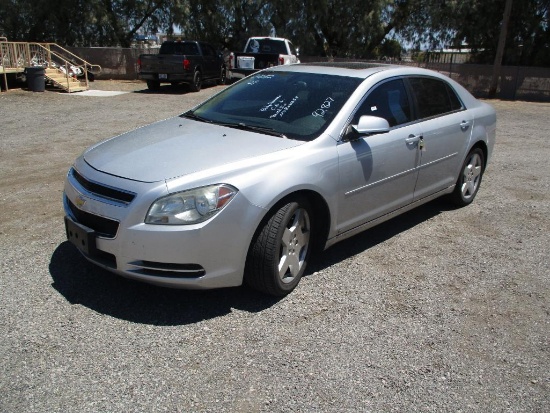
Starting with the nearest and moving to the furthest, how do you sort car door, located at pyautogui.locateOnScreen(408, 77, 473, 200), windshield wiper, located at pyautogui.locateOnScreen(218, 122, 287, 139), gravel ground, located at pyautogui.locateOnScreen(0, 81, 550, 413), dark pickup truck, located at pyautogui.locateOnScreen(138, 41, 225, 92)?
1. gravel ground, located at pyautogui.locateOnScreen(0, 81, 550, 413)
2. windshield wiper, located at pyautogui.locateOnScreen(218, 122, 287, 139)
3. car door, located at pyautogui.locateOnScreen(408, 77, 473, 200)
4. dark pickup truck, located at pyautogui.locateOnScreen(138, 41, 225, 92)

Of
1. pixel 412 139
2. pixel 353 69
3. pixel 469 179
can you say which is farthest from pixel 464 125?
pixel 353 69

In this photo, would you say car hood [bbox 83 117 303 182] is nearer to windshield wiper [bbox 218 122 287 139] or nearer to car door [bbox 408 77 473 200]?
windshield wiper [bbox 218 122 287 139]

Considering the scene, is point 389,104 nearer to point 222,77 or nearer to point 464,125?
point 464,125

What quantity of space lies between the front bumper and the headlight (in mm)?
37

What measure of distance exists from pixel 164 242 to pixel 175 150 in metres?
0.84

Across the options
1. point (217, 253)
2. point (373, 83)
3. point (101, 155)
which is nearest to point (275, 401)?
point (217, 253)

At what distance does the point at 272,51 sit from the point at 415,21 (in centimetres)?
943

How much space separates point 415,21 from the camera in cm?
2705

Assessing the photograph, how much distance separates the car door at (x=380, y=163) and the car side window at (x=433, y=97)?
21 cm

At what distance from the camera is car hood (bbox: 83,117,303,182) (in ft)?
11.5

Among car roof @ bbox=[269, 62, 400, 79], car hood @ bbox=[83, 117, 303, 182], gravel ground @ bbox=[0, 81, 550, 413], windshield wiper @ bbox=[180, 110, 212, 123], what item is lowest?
gravel ground @ bbox=[0, 81, 550, 413]

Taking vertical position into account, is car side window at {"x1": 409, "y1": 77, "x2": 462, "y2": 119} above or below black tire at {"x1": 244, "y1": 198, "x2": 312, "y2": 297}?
above

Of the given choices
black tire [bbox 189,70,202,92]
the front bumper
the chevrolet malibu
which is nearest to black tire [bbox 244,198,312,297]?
the chevrolet malibu

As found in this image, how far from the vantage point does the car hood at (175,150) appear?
3.50m
